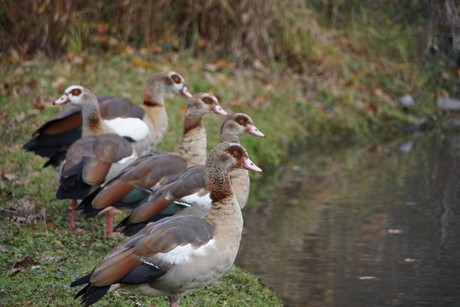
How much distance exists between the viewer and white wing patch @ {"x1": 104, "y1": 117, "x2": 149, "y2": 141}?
9.87 m

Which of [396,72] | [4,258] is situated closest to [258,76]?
[396,72]

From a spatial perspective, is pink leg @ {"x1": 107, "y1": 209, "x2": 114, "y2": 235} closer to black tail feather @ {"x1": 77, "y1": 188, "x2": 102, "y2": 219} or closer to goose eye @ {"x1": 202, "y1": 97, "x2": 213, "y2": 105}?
black tail feather @ {"x1": 77, "y1": 188, "x2": 102, "y2": 219}

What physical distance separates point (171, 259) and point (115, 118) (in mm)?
4307

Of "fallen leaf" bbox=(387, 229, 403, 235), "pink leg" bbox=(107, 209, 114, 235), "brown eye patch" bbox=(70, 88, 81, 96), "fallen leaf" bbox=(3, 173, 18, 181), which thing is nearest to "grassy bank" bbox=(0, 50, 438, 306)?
"fallen leaf" bbox=(3, 173, 18, 181)

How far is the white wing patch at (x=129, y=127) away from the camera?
32.4ft

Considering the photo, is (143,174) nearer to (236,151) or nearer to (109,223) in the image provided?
(109,223)

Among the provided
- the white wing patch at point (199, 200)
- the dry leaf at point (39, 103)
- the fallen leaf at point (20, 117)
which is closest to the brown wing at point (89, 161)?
the white wing patch at point (199, 200)

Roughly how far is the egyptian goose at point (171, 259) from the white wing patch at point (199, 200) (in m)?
1.16

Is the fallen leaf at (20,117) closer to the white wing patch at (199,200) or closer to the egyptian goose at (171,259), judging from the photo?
the white wing patch at (199,200)

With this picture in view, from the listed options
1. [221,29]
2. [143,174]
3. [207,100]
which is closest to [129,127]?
[207,100]

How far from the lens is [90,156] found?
8406 millimetres

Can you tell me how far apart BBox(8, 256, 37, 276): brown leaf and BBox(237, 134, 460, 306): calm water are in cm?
196

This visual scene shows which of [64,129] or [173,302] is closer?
[173,302]

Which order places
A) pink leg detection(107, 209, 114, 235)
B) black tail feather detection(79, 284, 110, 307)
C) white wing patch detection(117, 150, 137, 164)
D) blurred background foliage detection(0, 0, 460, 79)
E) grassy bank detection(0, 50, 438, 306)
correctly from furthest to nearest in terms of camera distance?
blurred background foliage detection(0, 0, 460, 79)
white wing patch detection(117, 150, 137, 164)
pink leg detection(107, 209, 114, 235)
grassy bank detection(0, 50, 438, 306)
black tail feather detection(79, 284, 110, 307)
